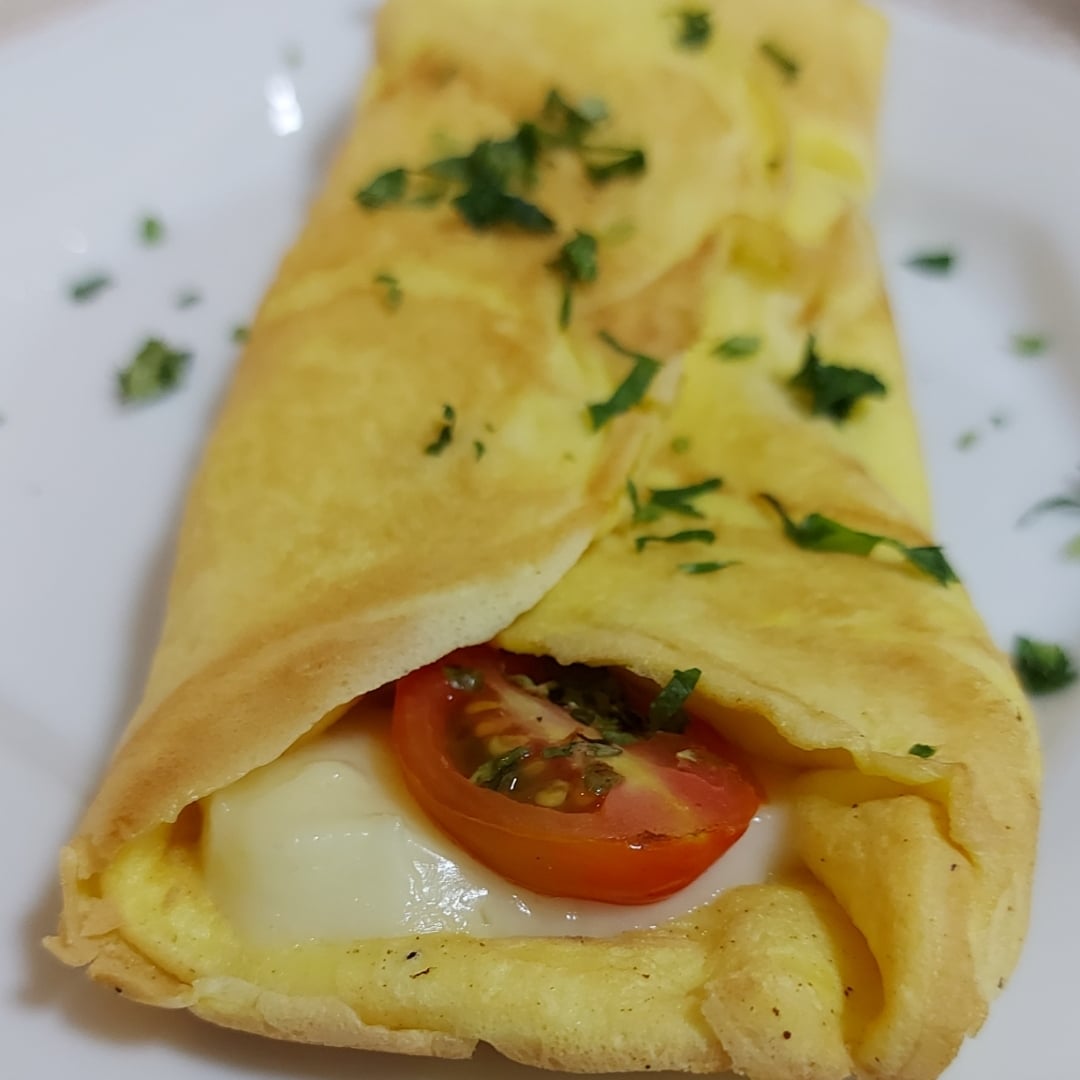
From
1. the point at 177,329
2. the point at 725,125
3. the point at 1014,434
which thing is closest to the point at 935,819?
the point at 1014,434

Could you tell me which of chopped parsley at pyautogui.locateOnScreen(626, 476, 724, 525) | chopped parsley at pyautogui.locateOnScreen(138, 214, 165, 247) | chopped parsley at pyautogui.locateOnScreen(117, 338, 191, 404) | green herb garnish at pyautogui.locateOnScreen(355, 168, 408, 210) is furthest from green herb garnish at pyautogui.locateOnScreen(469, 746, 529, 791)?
chopped parsley at pyautogui.locateOnScreen(138, 214, 165, 247)

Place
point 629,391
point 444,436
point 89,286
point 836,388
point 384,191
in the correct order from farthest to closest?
point 89,286 → point 384,191 → point 836,388 → point 629,391 → point 444,436

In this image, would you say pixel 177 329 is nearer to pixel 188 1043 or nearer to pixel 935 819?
pixel 188 1043

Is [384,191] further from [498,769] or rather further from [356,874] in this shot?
[356,874]

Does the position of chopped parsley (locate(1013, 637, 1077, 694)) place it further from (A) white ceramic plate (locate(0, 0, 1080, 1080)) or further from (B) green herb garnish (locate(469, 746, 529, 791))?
(B) green herb garnish (locate(469, 746, 529, 791))

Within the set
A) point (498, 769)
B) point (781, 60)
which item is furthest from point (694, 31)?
point (498, 769)

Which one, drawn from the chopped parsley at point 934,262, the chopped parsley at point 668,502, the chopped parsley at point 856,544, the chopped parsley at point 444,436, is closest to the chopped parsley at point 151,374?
the chopped parsley at point 444,436

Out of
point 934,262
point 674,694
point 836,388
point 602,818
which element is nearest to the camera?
point 602,818
